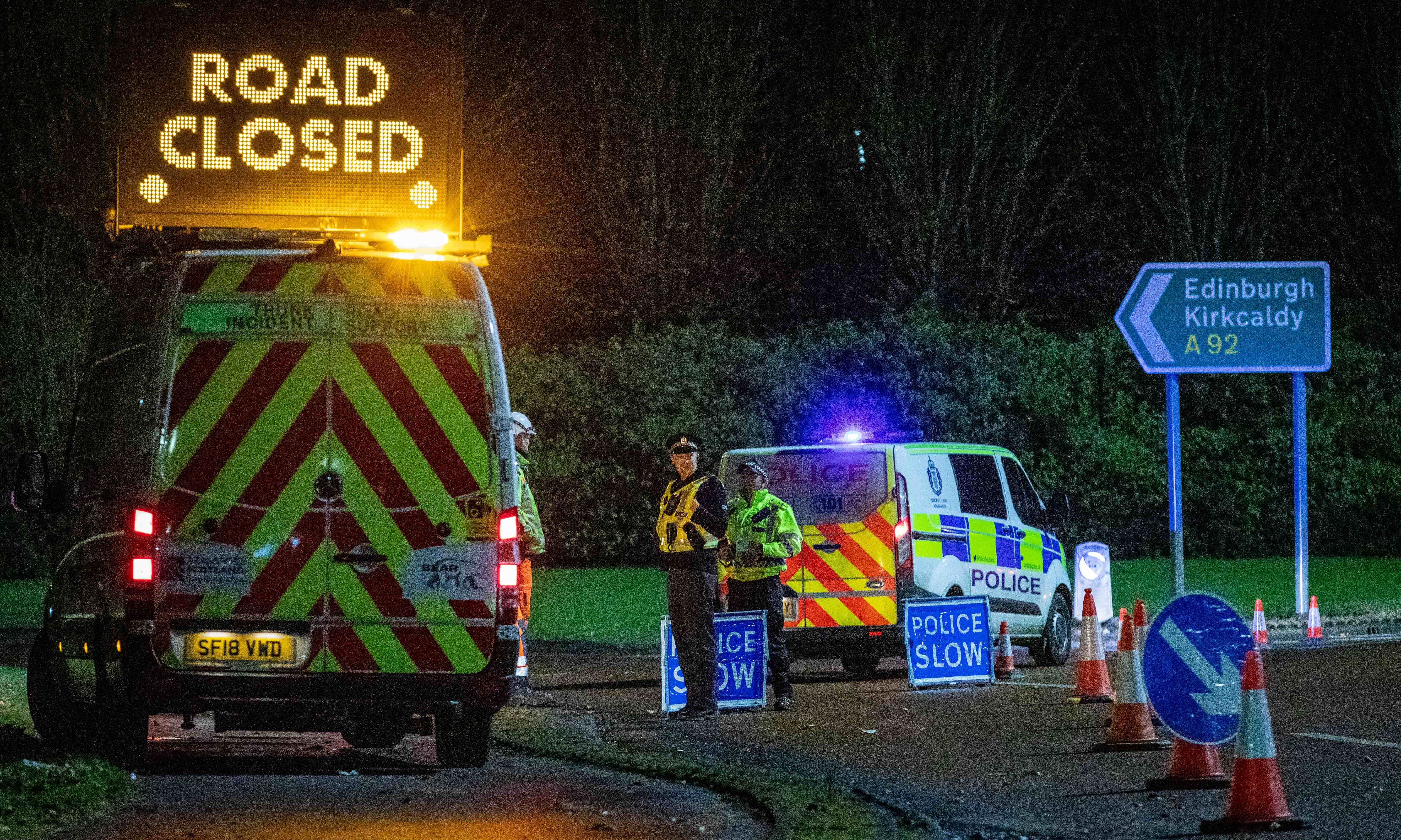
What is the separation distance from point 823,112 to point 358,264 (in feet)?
103

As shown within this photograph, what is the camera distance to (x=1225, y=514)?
102 feet

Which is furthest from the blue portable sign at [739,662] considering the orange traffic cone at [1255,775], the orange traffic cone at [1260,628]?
the orange traffic cone at [1255,775]

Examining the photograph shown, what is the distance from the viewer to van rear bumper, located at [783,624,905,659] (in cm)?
1662

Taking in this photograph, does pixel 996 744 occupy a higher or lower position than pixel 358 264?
lower

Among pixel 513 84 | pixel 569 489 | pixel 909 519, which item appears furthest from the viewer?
pixel 513 84

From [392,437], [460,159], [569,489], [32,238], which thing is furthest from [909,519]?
[32,238]

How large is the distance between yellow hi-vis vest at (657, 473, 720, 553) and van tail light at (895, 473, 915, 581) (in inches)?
120

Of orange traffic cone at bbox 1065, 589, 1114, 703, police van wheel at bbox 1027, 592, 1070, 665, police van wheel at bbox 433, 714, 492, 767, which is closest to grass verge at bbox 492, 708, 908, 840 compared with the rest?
police van wheel at bbox 433, 714, 492, 767

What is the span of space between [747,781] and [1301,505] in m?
14.0

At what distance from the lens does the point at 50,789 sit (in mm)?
8672

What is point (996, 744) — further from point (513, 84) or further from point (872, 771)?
point (513, 84)

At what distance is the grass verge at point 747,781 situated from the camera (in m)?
8.07

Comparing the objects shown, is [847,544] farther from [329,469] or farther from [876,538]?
[329,469]

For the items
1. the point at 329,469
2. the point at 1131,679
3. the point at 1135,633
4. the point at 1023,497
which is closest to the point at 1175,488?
the point at 1023,497
